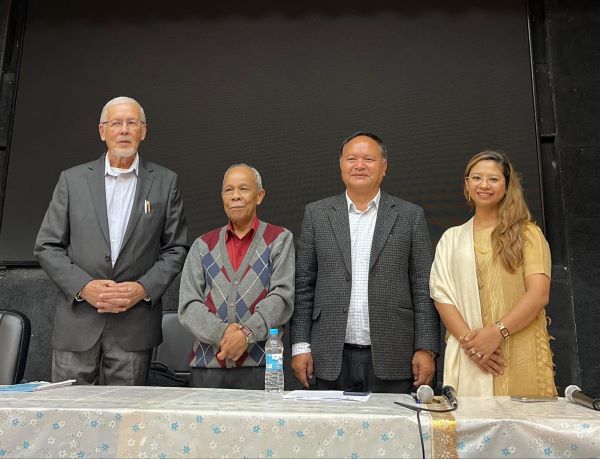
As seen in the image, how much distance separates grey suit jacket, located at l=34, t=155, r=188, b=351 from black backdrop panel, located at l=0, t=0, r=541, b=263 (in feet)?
3.66

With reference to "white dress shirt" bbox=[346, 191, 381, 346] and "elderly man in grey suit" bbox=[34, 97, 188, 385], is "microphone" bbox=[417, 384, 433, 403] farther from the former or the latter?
"elderly man in grey suit" bbox=[34, 97, 188, 385]

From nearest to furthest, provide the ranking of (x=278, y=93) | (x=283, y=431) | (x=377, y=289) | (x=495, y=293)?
(x=283, y=431), (x=495, y=293), (x=377, y=289), (x=278, y=93)

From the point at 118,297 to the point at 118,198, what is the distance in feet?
1.54

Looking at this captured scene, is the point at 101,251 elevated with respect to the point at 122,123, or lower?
lower

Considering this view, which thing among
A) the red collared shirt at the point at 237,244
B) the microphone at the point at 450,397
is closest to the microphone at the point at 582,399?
the microphone at the point at 450,397

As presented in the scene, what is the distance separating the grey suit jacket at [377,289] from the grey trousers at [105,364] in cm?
65

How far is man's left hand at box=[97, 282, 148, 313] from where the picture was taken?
2184 mm

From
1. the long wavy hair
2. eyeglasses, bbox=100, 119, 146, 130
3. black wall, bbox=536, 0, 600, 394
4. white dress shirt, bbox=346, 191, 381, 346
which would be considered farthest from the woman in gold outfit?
black wall, bbox=536, 0, 600, 394

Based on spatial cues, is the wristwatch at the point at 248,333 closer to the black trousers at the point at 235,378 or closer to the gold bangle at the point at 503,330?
the black trousers at the point at 235,378

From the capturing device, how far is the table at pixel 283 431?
116 centimetres

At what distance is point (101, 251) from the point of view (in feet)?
7.58

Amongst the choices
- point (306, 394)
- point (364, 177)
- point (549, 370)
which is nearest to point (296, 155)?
point (364, 177)

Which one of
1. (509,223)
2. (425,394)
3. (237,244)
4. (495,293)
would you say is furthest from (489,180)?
(425,394)

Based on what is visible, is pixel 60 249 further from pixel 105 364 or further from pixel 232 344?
pixel 232 344
